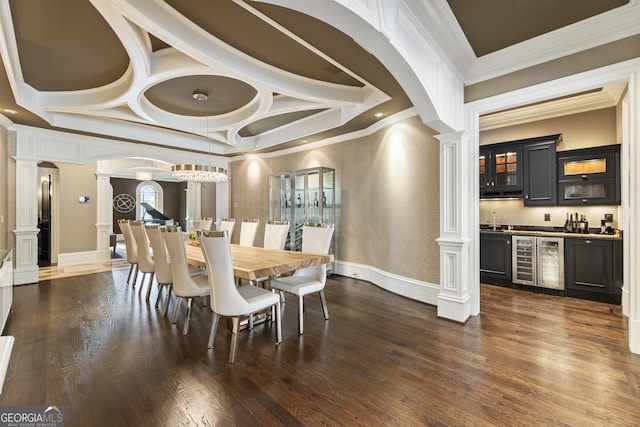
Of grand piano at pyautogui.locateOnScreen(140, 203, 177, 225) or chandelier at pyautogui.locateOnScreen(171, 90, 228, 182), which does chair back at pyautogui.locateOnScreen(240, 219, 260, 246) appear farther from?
grand piano at pyautogui.locateOnScreen(140, 203, 177, 225)

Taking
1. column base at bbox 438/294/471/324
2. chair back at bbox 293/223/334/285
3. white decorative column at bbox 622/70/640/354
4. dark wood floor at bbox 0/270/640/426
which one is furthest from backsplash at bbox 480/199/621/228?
chair back at bbox 293/223/334/285

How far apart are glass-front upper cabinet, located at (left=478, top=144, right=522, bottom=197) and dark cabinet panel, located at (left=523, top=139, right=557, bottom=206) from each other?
105 mm

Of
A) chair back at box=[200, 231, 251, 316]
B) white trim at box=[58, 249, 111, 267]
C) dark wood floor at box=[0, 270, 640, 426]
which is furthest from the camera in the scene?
white trim at box=[58, 249, 111, 267]

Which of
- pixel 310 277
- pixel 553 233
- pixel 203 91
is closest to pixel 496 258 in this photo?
pixel 553 233

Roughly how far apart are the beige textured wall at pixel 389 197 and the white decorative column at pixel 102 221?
4.84 meters

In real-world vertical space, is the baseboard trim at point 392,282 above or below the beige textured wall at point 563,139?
below

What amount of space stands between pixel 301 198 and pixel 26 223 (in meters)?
4.78

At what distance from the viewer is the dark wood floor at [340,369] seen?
1.79 metres

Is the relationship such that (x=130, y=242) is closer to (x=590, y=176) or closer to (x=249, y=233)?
(x=249, y=233)

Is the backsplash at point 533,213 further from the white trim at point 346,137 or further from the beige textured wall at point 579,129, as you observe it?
the white trim at point 346,137

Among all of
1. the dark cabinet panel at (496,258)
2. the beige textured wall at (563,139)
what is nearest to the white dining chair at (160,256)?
the dark cabinet panel at (496,258)

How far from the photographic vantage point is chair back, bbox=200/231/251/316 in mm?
2334

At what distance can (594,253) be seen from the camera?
391 centimetres

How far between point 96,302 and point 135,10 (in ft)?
11.8
